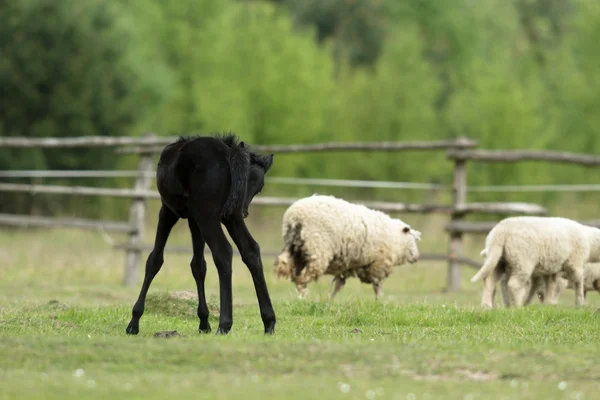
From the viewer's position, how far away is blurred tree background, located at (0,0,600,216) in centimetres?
2731

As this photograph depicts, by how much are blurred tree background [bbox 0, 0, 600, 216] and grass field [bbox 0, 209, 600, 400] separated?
18486 mm

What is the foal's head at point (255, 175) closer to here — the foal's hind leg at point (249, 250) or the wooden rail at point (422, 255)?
the foal's hind leg at point (249, 250)

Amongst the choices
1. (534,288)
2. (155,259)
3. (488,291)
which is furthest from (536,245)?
(155,259)

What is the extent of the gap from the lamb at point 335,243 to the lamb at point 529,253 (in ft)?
5.84

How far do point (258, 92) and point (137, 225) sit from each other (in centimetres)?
1807

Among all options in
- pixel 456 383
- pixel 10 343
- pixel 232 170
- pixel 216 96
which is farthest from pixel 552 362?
pixel 216 96

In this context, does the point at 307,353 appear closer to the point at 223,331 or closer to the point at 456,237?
the point at 223,331

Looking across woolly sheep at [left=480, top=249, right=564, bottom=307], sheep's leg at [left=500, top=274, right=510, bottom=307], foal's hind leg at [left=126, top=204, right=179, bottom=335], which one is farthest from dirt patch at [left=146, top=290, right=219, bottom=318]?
sheep's leg at [left=500, top=274, right=510, bottom=307]

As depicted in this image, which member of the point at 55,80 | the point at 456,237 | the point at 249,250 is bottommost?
the point at 456,237

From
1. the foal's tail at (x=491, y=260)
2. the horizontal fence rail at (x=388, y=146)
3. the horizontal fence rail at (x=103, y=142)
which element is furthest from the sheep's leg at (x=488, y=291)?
the horizontal fence rail at (x=103, y=142)

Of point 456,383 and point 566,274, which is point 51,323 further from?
point 566,274

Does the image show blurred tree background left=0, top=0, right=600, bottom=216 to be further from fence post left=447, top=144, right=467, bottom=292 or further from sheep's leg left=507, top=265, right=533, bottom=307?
sheep's leg left=507, top=265, right=533, bottom=307

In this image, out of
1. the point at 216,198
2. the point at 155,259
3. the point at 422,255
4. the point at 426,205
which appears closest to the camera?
A: the point at 216,198

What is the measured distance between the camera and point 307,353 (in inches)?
236
